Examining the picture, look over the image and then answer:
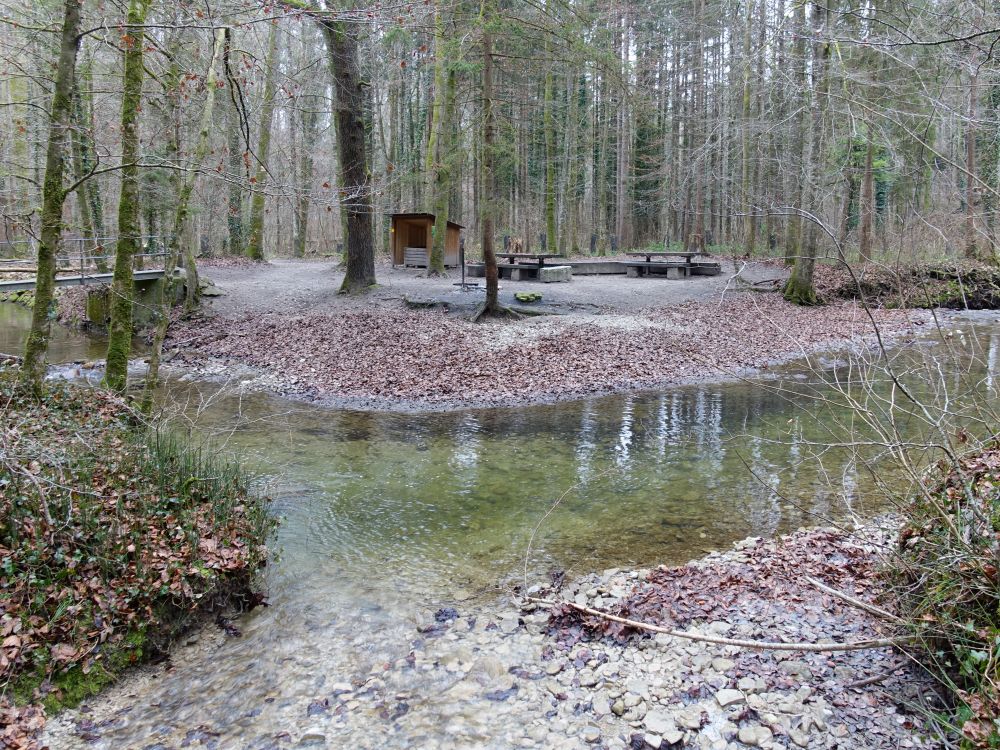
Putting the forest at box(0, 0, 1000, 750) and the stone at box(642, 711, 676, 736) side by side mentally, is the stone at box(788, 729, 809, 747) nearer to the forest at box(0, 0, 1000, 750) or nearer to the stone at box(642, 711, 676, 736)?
the forest at box(0, 0, 1000, 750)

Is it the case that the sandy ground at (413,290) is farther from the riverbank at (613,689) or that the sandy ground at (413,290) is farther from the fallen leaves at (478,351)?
the riverbank at (613,689)

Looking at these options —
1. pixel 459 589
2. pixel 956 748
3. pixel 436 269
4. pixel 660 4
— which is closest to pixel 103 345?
pixel 436 269

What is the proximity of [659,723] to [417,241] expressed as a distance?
23231mm

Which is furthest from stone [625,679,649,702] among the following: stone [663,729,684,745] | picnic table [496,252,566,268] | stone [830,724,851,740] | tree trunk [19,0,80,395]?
picnic table [496,252,566,268]

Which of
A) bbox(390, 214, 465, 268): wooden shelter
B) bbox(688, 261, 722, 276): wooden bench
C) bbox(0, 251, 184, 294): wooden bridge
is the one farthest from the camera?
bbox(688, 261, 722, 276): wooden bench

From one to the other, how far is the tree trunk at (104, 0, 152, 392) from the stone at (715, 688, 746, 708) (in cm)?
719

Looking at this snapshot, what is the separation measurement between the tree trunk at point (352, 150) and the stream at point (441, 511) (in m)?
7.16

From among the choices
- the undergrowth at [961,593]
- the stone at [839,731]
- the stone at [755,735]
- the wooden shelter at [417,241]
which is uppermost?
the wooden shelter at [417,241]

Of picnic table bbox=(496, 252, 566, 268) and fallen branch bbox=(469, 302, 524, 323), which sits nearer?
fallen branch bbox=(469, 302, 524, 323)

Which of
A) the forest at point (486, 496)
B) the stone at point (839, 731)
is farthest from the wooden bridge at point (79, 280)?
the stone at point (839, 731)

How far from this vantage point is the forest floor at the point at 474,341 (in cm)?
1235

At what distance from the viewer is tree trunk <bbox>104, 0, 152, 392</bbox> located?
756 centimetres

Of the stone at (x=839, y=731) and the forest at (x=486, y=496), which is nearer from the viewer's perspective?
the stone at (x=839, y=731)

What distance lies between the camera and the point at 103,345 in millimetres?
16484
